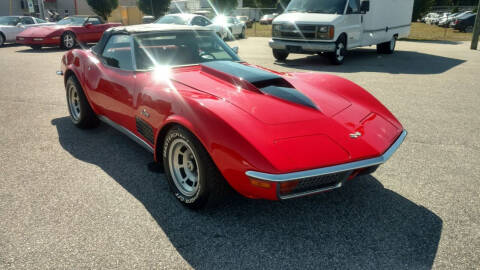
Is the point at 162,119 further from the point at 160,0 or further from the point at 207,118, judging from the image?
the point at 160,0

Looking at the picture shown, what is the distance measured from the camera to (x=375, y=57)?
1241 centimetres

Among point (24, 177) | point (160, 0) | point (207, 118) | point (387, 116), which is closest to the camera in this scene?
point (207, 118)

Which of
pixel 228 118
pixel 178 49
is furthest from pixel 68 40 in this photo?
pixel 228 118

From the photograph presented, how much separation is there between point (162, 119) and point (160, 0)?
3592 cm

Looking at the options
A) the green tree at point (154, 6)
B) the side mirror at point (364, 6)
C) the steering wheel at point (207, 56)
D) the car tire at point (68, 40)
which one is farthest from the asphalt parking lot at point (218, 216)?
the green tree at point (154, 6)

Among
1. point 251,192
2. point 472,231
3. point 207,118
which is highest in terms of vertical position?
point 207,118

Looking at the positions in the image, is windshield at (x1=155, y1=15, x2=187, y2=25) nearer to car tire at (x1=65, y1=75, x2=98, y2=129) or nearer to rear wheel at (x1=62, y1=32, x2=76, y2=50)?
rear wheel at (x1=62, y1=32, x2=76, y2=50)

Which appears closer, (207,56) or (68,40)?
(207,56)

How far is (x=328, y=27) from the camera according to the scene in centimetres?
959

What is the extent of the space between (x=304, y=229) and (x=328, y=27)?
8.12 m

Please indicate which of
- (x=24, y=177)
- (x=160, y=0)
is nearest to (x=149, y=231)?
(x=24, y=177)

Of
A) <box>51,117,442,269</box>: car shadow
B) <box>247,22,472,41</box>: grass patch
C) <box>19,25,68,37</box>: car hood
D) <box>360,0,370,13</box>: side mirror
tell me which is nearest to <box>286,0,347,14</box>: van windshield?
<box>360,0,370,13</box>: side mirror

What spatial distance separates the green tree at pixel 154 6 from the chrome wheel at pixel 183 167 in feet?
117

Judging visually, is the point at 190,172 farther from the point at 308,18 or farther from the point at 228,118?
the point at 308,18
